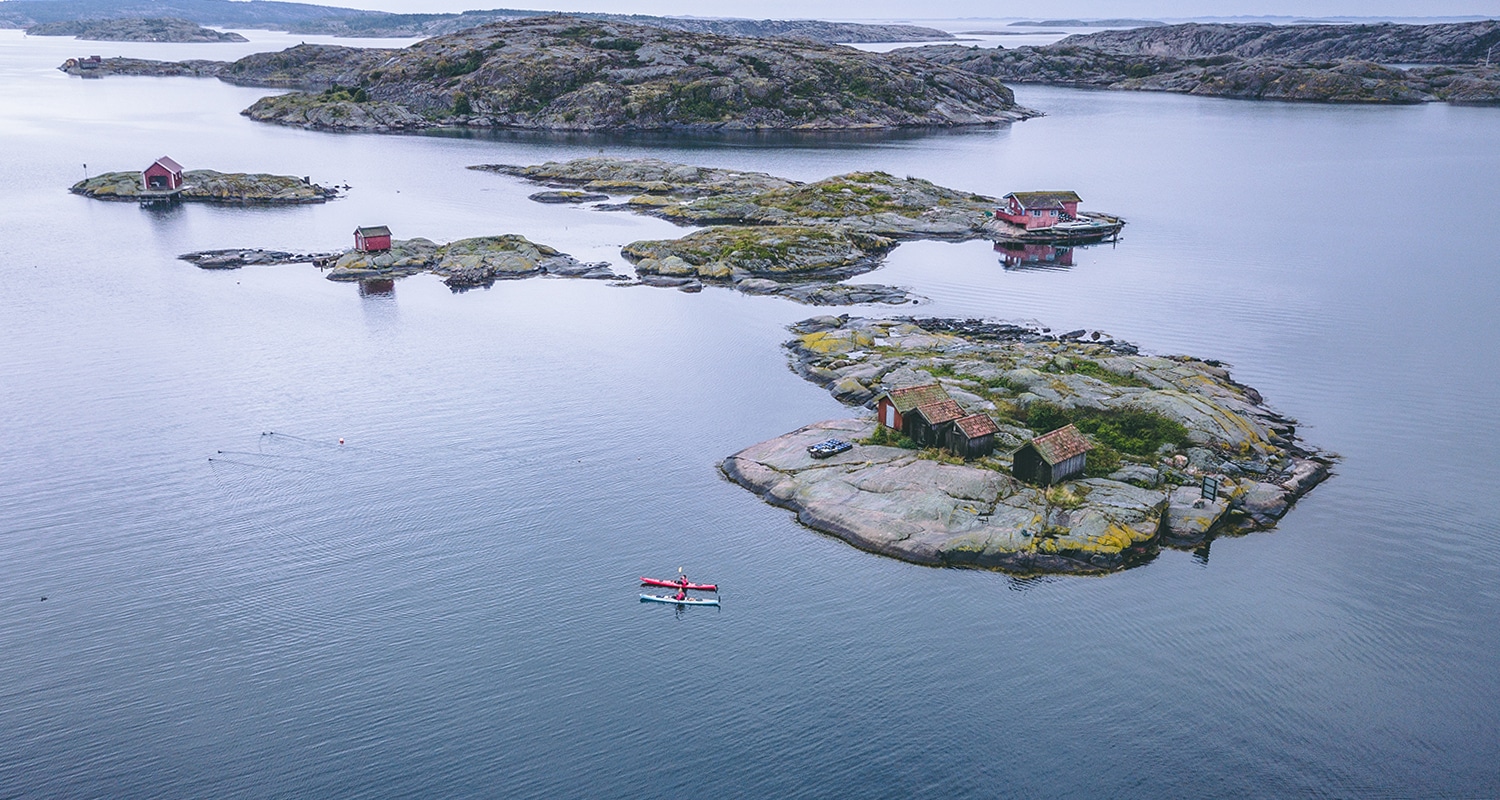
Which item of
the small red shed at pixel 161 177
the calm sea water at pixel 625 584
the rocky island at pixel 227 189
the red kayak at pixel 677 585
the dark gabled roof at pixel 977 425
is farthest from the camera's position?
the rocky island at pixel 227 189

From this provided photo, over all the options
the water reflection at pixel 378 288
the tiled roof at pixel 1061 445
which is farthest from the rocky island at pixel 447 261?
the tiled roof at pixel 1061 445

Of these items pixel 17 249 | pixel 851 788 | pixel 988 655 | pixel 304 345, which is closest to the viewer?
pixel 851 788

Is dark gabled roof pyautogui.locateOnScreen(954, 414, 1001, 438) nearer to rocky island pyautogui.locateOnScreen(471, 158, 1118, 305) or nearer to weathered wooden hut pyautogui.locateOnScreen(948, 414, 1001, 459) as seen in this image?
weathered wooden hut pyautogui.locateOnScreen(948, 414, 1001, 459)

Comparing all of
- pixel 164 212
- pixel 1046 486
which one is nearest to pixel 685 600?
pixel 1046 486

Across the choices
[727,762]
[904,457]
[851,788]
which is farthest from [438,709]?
[904,457]

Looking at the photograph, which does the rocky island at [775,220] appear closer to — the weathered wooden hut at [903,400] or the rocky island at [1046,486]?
the rocky island at [1046,486]

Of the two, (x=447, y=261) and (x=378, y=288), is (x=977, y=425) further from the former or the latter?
(x=447, y=261)

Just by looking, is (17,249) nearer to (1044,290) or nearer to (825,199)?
(825,199)
